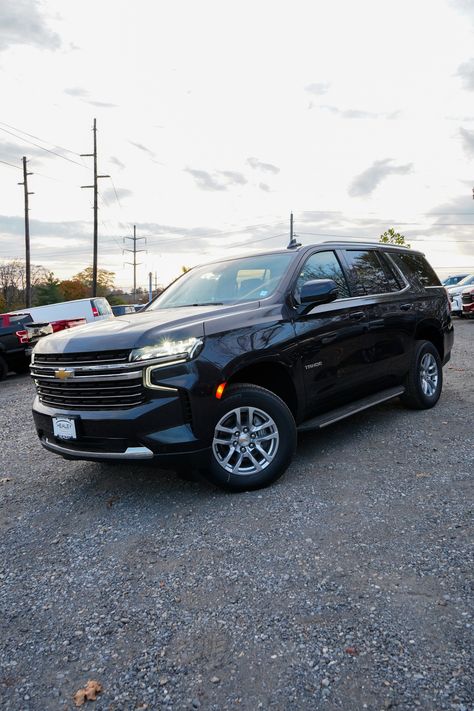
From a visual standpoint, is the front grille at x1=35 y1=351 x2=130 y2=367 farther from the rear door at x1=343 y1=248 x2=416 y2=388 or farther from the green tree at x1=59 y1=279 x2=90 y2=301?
the green tree at x1=59 y1=279 x2=90 y2=301

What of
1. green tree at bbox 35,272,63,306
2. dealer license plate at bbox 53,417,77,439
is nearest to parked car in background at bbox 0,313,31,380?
dealer license plate at bbox 53,417,77,439

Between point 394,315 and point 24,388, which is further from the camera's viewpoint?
point 24,388

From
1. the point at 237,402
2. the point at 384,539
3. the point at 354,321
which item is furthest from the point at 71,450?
the point at 354,321

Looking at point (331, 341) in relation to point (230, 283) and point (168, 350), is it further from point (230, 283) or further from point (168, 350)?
point (168, 350)

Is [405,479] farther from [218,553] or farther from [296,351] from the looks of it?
[218,553]

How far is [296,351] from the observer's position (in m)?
4.18

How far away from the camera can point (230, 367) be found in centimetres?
369

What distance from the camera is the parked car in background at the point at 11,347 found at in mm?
11875

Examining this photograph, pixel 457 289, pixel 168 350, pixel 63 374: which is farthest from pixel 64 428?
pixel 457 289

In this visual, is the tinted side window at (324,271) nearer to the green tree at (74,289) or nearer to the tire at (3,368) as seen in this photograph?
the tire at (3,368)

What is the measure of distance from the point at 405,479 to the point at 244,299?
74.3 inches

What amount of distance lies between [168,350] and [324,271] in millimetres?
1957

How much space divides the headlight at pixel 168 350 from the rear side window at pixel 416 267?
3.31m

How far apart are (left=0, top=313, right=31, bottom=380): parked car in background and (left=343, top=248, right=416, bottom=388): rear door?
9.06 m
